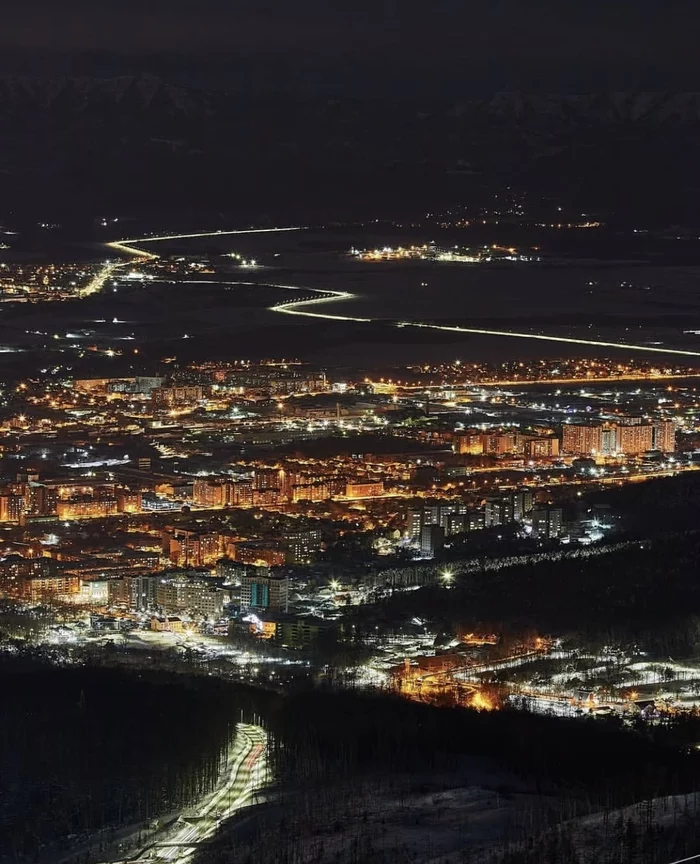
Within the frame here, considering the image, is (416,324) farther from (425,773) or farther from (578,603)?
(425,773)

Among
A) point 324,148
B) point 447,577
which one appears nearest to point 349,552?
point 447,577

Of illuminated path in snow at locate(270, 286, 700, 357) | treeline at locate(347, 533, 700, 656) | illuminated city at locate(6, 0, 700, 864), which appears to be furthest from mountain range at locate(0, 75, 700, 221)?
treeline at locate(347, 533, 700, 656)

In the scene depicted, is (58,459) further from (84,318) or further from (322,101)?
(322,101)

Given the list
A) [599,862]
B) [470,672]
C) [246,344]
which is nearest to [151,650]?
[470,672]

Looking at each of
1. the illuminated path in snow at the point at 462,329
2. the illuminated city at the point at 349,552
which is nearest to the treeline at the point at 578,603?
the illuminated city at the point at 349,552

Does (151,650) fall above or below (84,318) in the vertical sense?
below

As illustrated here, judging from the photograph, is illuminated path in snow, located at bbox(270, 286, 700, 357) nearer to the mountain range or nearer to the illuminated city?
the illuminated city
